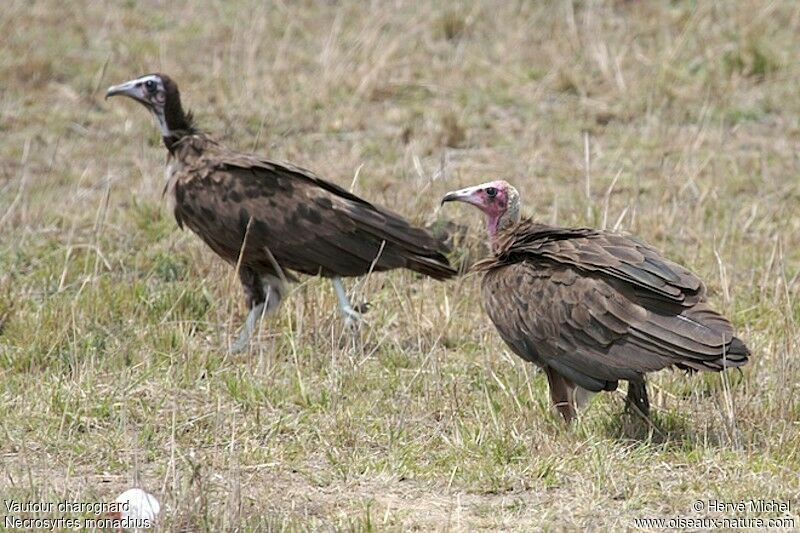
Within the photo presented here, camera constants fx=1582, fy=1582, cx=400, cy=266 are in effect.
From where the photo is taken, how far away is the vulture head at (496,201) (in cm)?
741

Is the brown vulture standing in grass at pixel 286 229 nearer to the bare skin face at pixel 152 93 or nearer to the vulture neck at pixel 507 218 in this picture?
the bare skin face at pixel 152 93

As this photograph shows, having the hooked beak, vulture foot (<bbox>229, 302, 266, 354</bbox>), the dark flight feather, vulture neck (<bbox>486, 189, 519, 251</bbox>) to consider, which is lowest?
vulture foot (<bbox>229, 302, 266, 354</bbox>)

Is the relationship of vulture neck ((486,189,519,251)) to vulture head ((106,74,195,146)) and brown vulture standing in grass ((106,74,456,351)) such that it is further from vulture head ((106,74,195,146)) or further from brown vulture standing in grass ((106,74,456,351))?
vulture head ((106,74,195,146))

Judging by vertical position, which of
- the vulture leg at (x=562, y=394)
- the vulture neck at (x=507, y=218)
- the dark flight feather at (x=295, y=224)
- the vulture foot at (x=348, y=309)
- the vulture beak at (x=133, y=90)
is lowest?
the vulture foot at (x=348, y=309)

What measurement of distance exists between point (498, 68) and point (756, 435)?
6.55 m

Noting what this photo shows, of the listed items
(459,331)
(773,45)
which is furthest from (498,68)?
(459,331)

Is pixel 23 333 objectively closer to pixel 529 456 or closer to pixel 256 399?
pixel 256 399

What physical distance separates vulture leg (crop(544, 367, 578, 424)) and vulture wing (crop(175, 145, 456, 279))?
1669 mm

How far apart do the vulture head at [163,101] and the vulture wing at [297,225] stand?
65cm

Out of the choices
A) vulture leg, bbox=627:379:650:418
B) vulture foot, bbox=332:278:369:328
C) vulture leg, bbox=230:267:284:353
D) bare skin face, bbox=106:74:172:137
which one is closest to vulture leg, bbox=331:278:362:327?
vulture foot, bbox=332:278:369:328

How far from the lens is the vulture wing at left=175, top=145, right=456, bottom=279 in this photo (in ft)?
27.4

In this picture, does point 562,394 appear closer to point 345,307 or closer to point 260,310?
point 345,307

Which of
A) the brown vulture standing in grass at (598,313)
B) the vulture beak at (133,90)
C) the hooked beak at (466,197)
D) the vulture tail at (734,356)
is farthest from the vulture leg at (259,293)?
the vulture tail at (734,356)

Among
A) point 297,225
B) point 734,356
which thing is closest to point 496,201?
point 297,225
